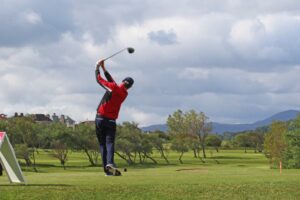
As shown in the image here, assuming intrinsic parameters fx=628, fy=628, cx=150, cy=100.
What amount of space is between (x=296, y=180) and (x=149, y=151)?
103 meters

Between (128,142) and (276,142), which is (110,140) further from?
(276,142)

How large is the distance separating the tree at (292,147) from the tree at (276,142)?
161 inches

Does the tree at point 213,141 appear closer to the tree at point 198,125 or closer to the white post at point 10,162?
the tree at point 198,125

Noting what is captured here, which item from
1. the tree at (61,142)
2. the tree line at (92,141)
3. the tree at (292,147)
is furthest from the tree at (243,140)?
the tree at (292,147)

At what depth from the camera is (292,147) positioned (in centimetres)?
9475

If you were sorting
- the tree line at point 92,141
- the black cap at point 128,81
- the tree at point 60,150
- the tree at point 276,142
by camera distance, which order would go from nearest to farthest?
the black cap at point 128,81 → the tree line at point 92,141 → the tree at point 276,142 → the tree at point 60,150

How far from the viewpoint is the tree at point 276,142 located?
10594 cm

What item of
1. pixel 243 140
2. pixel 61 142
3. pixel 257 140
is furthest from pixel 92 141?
pixel 243 140

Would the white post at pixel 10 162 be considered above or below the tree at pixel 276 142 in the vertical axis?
below

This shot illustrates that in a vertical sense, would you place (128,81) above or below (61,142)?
below

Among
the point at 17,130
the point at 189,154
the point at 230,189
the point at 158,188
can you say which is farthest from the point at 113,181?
the point at 189,154

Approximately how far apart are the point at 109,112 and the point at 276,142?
9591cm

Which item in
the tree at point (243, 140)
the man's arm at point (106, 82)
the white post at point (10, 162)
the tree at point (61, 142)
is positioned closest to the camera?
the white post at point (10, 162)

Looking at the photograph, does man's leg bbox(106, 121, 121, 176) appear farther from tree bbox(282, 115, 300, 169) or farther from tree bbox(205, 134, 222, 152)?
tree bbox(205, 134, 222, 152)
